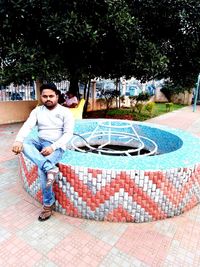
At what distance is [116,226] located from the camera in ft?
8.51

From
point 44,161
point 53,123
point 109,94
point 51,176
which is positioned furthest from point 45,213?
point 109,94

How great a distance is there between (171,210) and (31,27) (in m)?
6.01

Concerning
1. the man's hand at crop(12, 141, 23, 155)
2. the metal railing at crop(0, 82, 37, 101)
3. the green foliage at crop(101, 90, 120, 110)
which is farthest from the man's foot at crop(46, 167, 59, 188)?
the green foliage at crop(101, 90, 120, 110)

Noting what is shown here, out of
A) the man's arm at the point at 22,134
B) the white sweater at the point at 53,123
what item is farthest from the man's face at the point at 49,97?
the man's arm at the point at 22,134

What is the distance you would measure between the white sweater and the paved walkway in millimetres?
951

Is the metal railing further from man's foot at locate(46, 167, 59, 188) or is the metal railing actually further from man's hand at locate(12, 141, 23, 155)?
man's foot at locate(46, 167, 59, 188)

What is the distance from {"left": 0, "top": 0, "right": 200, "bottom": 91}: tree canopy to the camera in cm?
555

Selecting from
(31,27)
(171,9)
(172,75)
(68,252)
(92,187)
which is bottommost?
(68,252)

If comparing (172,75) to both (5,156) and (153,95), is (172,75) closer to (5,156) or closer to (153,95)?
(5,156)

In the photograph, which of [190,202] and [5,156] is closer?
[190,202]

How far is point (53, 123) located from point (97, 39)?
403 cm

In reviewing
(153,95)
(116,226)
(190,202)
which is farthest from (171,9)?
(153,95)

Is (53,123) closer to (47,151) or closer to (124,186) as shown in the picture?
(47,151)

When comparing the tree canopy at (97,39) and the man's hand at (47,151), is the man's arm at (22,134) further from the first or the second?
the tree canopy at (97,39)
